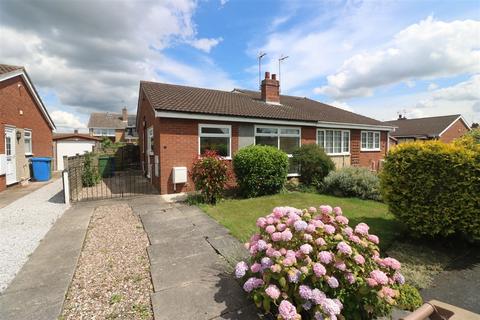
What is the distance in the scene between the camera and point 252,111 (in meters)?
11.0


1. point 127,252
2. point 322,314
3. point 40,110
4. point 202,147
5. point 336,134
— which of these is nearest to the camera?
point 322,314

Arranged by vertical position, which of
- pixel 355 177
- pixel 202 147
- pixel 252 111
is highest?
pixel 252 111

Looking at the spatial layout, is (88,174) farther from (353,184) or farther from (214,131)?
(353,184)

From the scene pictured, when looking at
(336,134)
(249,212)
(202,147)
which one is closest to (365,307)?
(249,212)

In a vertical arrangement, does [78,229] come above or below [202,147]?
below

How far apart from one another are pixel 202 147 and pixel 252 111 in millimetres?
3128

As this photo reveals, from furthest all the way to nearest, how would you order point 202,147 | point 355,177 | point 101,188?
1. point 101,188
2. point 202,147
3. point 355,177

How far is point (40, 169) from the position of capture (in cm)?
1285

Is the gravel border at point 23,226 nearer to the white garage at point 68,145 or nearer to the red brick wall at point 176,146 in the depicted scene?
the red brick wall at point 176,146

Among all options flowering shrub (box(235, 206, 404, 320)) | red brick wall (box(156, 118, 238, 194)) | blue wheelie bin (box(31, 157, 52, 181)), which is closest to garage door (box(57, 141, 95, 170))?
blue wheelie bin (box(31, 157, 52, 181))

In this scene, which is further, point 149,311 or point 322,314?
point 149,311

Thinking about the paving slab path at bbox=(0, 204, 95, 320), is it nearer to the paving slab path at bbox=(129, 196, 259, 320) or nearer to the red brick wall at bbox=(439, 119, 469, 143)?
the paving slab path at bbox=(129, 196, 259, 320)

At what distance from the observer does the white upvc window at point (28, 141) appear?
13227mm

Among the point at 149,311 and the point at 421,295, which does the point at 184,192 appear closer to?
the point at 149,311
